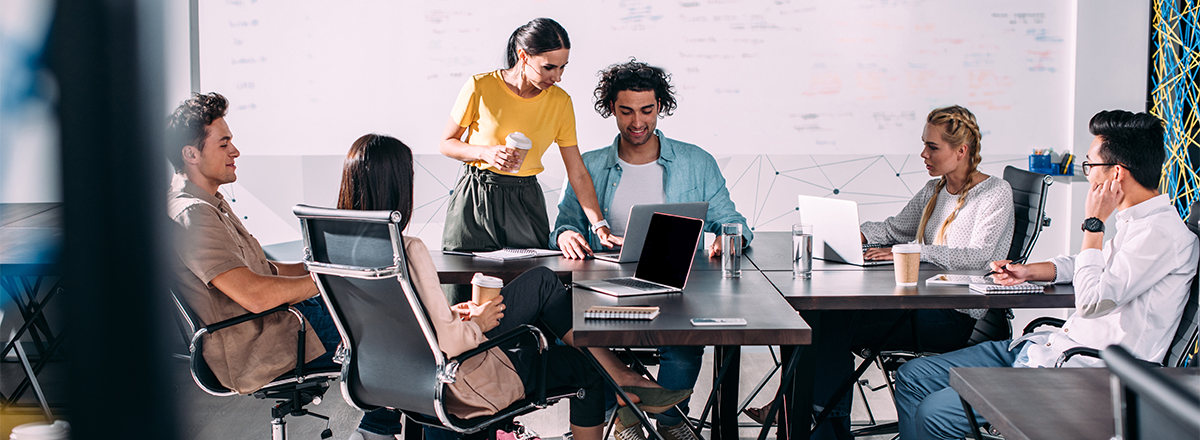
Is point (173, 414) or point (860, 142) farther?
point (860, 142)

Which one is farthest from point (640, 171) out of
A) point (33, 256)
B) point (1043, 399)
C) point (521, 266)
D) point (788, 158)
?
point (33, 256)

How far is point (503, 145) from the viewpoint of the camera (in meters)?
2.94

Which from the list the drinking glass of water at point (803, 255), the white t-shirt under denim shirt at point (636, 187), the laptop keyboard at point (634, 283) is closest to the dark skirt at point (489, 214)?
the white t-shirt under denim shirt at point (636, 187)

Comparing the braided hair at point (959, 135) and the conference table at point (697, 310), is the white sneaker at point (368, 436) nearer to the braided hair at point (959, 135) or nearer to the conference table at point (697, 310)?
the conference table at point (697, 310)

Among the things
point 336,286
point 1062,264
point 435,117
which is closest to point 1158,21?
point 1062,264

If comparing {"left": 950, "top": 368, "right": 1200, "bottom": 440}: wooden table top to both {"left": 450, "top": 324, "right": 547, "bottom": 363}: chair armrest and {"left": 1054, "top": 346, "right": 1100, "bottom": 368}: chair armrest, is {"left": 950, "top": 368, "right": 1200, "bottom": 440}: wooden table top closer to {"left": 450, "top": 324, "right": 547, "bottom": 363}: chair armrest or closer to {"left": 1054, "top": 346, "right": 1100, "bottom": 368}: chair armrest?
{"left": 1054, "top": 346, "right": 1100, "bottom": 368}: chair armrest

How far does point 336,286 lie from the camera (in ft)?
6.03

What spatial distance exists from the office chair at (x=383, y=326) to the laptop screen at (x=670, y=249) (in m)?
0.40

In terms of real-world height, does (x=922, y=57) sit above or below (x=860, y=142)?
above

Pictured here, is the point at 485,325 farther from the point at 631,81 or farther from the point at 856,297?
the point at 631,81

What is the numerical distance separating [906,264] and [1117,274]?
50cm

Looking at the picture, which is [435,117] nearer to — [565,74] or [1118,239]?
[565,74]

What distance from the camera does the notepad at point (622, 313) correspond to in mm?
1714

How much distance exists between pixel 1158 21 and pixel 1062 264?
2.89 metres
